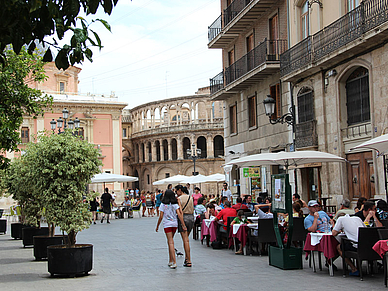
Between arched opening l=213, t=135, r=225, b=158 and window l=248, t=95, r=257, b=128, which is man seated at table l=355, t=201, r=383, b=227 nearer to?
window l=248, t=95, r=257, b=128

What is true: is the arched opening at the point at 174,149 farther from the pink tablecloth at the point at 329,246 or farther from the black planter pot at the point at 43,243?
the pink tablecloth at the point at 329,246

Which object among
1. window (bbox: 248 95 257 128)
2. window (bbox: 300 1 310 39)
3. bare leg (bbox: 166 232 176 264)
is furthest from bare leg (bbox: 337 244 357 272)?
window (bbox: 248 95 257 128)

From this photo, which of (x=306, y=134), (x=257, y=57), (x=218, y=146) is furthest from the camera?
(x=218, y=146)

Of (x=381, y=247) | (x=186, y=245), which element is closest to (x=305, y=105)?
(x=186, y=245)

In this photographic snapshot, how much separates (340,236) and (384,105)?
6467 mm

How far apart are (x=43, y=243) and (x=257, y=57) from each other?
44.4ft

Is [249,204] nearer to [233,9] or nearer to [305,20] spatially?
[305,20]

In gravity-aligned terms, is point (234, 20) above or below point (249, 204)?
above

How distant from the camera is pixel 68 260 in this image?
31.0ft

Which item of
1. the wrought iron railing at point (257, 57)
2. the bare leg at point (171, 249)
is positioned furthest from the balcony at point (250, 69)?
the bare leg at point (171, 249)

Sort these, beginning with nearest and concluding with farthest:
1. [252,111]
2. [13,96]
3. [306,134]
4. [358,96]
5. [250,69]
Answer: [13,96]
[358,96]
[306,134]
[250,69]
[252,111]

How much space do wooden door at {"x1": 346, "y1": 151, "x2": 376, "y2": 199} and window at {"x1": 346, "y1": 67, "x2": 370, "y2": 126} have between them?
114 centimetres

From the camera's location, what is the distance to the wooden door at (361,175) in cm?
1567

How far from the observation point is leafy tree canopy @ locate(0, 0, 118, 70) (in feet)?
14.6
